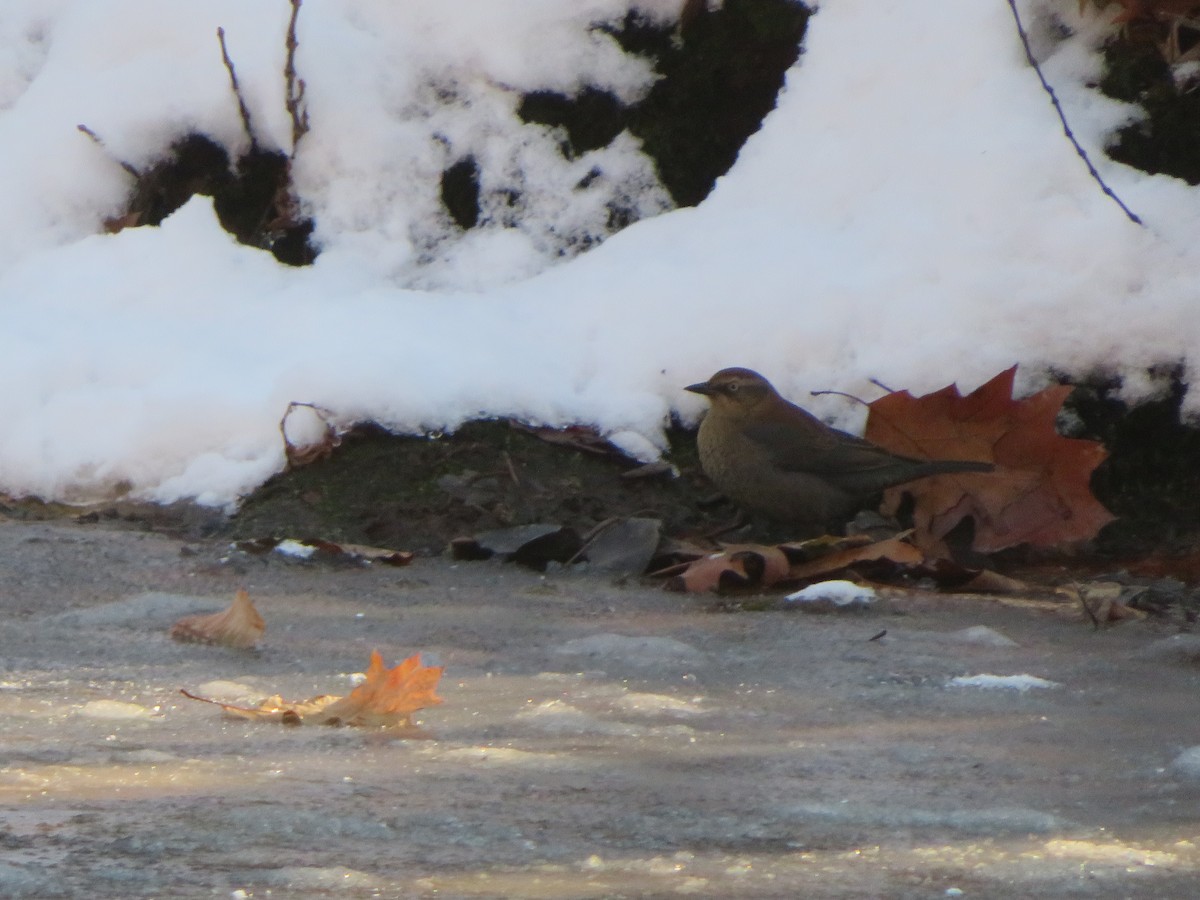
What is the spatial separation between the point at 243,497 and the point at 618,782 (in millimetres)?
2544

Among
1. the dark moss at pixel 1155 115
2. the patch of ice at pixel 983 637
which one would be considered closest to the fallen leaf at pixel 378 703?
the patch of ice at pixel 983 637

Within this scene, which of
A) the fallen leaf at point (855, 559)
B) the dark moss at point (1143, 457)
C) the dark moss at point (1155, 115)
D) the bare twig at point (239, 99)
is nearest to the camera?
the fallen leaf at point (855, 559)

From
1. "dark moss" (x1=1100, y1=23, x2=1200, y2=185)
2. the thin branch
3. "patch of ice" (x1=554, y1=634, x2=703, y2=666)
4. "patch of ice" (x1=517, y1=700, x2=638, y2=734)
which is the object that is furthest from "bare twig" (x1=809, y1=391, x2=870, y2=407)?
"patch of ice" (x1=517, y1=700, x2=638, y2=734)

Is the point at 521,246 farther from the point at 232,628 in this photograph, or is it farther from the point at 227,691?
the point at 227,691

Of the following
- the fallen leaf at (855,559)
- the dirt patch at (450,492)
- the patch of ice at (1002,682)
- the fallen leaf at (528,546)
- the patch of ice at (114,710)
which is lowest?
the patch of ice at (1002,682)

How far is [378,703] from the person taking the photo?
7.89ft

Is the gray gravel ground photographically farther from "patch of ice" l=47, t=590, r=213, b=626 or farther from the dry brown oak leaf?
the dry brown oak leaf

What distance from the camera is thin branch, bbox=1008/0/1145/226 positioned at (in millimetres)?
4613

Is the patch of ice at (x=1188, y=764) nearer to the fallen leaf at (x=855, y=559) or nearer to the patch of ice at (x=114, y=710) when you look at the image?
the patch of ice at (x=114, y=710)

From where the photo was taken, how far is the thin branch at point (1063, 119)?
461 centimetres

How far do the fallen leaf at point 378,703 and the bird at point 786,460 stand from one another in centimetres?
214

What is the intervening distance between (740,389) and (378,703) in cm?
236

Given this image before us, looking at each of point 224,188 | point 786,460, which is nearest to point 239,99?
point 224,188

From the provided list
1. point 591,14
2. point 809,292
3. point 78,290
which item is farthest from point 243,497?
point 591,14
